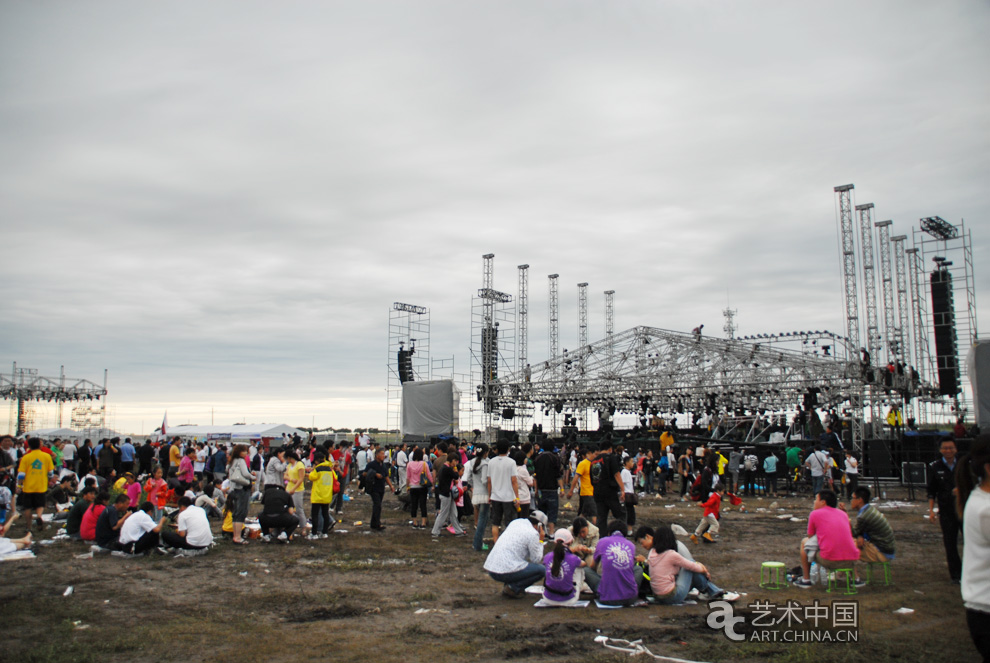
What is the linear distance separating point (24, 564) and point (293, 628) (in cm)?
527

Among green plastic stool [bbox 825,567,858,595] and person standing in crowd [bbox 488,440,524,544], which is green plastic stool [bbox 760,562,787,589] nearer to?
green plastic stool [bbox 825,567,858,595]

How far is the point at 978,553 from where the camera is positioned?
10.2 ft

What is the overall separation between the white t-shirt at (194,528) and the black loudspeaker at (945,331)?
1091 inches

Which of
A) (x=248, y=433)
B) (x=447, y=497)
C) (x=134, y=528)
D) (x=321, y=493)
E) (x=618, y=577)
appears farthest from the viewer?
(x=248, y=433)

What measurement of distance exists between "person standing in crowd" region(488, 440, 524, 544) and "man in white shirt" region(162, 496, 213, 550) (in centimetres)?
417

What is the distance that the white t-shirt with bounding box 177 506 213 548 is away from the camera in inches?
382

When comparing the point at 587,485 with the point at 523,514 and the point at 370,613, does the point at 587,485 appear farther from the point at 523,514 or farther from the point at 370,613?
the point at 370,613

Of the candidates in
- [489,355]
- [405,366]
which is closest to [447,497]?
[405,366]

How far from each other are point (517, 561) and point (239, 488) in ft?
18.3

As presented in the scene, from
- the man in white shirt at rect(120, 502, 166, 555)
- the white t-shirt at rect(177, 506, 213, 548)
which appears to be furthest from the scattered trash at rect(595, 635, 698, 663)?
the man in white shirt at rect(120, 502, 166, 555)

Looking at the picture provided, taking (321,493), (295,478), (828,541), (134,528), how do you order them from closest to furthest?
1. (828,541)
2. (134,528)
3. (295,478)
4. (321,493)

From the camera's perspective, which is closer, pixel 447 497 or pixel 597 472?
pixel 597 472

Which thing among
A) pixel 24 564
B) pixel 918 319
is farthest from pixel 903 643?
pixel 918 319

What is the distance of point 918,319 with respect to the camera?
36.0 metres
